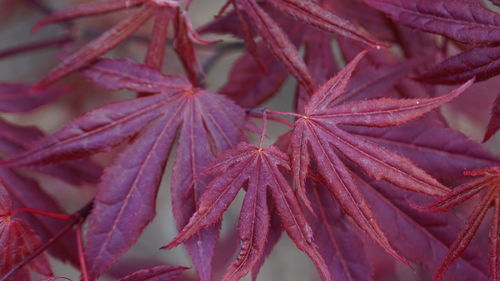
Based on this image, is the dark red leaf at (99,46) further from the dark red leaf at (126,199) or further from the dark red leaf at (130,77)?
the dark red leaf at (126,199)

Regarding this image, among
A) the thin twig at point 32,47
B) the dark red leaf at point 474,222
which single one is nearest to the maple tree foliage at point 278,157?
the dark red leaf at point 474,222

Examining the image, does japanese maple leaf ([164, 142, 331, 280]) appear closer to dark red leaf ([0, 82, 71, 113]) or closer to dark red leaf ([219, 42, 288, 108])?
dark red leaf ([219, 42, 288, 108])

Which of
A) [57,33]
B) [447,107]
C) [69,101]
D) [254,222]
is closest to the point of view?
[254,222]

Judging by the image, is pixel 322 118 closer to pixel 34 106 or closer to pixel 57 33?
pixel 34 106

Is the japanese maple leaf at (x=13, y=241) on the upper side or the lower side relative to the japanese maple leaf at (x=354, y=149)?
upper

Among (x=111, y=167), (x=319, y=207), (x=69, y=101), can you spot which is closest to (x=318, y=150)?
→ (x=319, y=207)

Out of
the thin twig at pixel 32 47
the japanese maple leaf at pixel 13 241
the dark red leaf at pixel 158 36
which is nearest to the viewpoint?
the japanese maple leaf at pixel 13 241
